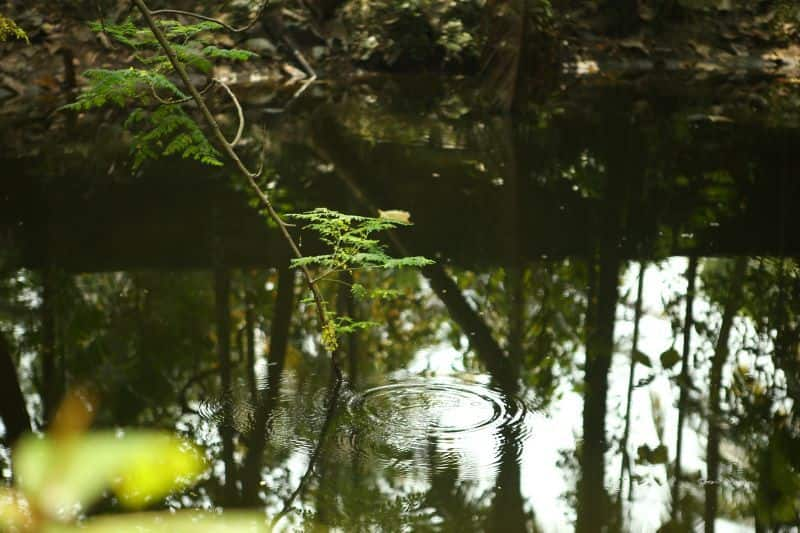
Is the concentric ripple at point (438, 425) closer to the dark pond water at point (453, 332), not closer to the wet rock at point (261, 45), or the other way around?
the dark pond water at point (453, 332)

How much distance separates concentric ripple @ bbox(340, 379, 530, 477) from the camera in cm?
366

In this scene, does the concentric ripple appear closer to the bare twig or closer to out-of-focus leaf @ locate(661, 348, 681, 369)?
the bare twig

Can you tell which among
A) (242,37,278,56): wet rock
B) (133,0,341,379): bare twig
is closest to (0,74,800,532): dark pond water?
(133,0,341,379): bare twig

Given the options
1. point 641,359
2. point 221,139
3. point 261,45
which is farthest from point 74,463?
point 261,45

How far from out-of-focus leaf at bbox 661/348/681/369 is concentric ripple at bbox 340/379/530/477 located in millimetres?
778

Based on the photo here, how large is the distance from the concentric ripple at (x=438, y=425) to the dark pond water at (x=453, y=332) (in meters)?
0.01

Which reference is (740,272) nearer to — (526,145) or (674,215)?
(674,215)

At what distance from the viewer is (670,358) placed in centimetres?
457

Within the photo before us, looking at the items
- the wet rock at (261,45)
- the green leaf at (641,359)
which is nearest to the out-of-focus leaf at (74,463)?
the green leaf at (641,359)

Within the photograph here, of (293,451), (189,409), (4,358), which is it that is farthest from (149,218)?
(293,451)

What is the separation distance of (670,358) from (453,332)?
1.05m

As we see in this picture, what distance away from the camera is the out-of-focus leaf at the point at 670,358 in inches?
177

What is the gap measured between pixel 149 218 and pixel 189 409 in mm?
2987

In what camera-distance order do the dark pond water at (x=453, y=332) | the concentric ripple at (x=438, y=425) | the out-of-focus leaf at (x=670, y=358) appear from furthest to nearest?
the out-of-focus leaf at (x=670, y=358) → the concentric ripple at (x=438, y=425) → the dark pond water at (x=453, y=332)
